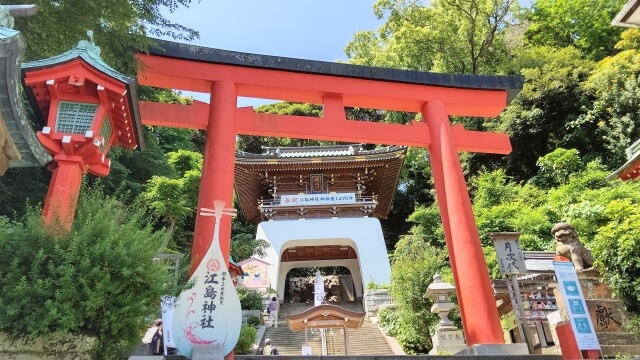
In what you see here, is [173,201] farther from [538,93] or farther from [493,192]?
[538,93]

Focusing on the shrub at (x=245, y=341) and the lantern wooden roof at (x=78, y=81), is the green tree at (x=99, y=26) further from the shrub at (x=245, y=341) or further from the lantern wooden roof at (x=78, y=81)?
the shrub at (x=245, y=341)

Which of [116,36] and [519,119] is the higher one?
[519,119]

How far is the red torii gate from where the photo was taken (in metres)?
6.53

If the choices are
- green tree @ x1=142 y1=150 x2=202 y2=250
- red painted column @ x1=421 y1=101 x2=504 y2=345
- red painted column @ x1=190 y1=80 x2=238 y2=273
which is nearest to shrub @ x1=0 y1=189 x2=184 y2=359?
red painted column @ x1=190 y1=80 x2=238 y2=273

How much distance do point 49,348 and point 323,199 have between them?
1427 cm

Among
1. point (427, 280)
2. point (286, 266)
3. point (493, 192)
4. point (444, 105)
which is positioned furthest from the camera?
point (286, 266)

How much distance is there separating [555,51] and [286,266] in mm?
17757

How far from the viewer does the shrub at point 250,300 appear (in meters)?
14.5

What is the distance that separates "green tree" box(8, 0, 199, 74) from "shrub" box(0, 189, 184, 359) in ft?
8.23

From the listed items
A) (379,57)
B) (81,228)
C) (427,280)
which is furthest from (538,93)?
(81,228)

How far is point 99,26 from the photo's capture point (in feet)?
18.5

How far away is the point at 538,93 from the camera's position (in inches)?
826

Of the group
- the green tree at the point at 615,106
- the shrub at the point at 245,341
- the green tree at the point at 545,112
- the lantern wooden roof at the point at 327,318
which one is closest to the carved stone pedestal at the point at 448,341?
the lantern wooden roof at the point at 327,318

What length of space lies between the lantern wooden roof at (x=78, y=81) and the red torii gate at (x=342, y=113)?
1463mm
